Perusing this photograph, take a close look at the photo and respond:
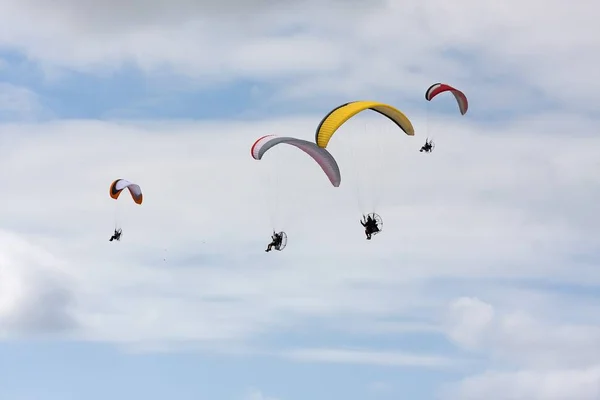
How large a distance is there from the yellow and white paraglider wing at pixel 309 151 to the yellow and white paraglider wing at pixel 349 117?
4327 mm

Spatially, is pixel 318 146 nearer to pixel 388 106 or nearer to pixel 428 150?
pixel 388 106

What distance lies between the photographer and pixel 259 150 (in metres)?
104

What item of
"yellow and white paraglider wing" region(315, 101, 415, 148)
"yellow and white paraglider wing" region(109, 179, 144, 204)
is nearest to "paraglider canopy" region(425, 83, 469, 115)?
"yellow and white paraglider wing" region(315, 101, 415, 148)

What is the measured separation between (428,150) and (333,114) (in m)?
21.4

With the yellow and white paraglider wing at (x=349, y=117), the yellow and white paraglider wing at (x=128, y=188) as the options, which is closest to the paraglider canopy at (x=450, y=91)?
the yellow and white paraglider wing at (x=349, y=117)

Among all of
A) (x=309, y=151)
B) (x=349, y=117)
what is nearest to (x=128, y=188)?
(x=309, y=151)

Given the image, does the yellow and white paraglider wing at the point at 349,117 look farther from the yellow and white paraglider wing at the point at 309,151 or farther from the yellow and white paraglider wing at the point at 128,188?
the yellow and white paraglider wing at the point at 128,188

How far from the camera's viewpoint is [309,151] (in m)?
106

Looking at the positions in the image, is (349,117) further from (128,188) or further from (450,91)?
(128,188)

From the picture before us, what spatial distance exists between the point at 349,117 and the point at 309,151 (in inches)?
287

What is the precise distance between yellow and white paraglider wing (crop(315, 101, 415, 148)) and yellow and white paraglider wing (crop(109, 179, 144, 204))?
26.9 m

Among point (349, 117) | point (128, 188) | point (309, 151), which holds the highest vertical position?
point (128, 188)

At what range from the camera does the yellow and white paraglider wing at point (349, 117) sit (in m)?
98.3

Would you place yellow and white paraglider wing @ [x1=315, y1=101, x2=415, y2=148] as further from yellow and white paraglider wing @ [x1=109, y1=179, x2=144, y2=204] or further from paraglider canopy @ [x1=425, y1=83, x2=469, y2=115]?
yellow and white paraglider wing @ [x1=109, y1=179, x2=144, y2=204]
